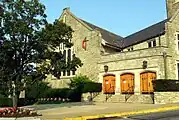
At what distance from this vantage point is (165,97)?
91.6ft

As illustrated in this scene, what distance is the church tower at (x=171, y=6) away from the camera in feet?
141

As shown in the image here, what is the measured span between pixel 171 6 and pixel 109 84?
15.4 meters

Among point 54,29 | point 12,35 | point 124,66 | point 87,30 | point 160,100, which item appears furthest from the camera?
point 87,30

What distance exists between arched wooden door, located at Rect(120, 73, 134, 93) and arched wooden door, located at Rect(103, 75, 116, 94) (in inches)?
48.1

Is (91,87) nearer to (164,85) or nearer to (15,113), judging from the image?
(164,85)

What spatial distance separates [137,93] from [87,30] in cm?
1221

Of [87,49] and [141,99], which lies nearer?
[141,99]

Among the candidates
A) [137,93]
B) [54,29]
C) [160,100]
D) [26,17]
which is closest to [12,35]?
[26,17]

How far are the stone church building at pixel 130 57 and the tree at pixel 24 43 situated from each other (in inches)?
469

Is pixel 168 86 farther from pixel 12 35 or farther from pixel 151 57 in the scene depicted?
pixel 12 35

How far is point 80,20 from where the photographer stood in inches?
1693

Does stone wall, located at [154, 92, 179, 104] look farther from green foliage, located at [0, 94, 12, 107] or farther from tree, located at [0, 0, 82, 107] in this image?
green foliage, located at [0, 94, 12, 107]

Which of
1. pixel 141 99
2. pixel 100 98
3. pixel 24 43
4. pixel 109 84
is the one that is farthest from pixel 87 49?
pixel 24 43

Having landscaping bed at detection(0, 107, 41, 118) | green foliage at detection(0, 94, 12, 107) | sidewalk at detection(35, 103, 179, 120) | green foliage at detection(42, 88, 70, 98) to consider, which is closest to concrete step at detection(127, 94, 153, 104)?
sidewalk at detection(35, 103, 179, 120)
